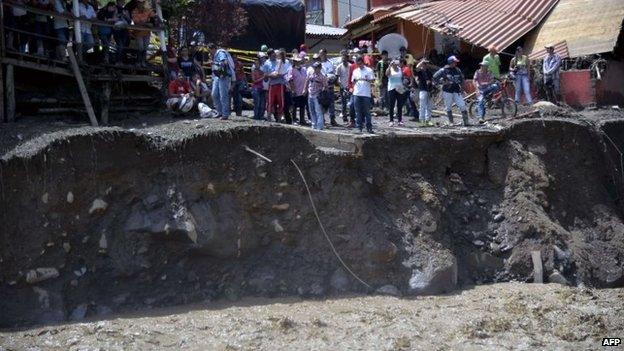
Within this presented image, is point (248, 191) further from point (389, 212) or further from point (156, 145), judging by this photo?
point (389, 212)

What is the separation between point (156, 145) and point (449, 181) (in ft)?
20.6

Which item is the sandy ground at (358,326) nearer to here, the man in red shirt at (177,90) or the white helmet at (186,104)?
the white helmet at (186,104)

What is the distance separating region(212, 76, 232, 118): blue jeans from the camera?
688 inches

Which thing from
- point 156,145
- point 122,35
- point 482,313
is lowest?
point 482,313

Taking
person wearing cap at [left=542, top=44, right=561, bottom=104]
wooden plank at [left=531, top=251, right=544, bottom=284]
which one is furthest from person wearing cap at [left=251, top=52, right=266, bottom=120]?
person wearing cap at [left=542, top=44, right=561, bottom=104]

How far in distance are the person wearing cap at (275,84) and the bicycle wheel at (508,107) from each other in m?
5.64

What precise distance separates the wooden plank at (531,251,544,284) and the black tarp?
12.7 meters

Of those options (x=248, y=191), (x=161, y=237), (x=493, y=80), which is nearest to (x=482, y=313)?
(x=248, y=191)

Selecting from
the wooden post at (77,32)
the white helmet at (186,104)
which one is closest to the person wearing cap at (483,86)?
the white helmet at (186,104)

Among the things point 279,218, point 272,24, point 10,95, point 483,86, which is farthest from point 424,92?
point 10,95

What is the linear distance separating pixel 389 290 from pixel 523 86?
9464 millimetres

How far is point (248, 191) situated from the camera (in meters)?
15.3

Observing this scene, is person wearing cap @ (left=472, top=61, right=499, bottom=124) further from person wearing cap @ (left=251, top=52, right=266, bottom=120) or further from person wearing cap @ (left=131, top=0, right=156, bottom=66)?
person wearing cap @ (left=131, top=0, right=156, bottom=66)

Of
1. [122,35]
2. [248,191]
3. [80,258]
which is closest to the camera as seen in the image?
[80,258]
